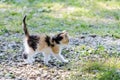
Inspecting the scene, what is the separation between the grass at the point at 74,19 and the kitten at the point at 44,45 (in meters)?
0.42

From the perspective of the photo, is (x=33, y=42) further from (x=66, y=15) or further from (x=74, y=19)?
(x=66, y=15)

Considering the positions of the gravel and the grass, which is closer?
the gravel

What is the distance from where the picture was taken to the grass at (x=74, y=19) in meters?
6.99

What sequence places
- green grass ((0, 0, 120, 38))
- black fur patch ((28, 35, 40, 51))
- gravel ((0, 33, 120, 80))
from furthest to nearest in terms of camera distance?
green grass ((0, 0, 120, 38)), black fur patch ((28, 35, 40, 51)), gravel ((0, 33, 120, 80))

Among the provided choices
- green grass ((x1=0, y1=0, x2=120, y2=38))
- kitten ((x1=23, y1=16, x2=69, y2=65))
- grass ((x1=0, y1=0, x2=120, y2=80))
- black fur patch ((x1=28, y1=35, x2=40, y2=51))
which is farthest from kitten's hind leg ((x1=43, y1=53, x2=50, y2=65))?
green grass ((x1=0, y1=0, x2=120, y2=38))

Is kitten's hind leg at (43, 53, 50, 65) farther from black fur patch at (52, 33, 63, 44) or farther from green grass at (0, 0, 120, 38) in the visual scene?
green grass at (0, 0, 120, 38)

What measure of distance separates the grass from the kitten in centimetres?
42

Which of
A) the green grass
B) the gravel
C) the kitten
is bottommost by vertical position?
the green grass

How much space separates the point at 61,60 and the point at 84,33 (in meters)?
2.80

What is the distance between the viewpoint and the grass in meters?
6.99

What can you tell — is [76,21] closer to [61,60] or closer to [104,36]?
[104,36]

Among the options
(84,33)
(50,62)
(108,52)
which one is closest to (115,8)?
(84,33)

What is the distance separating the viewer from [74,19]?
1152cm

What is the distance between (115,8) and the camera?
1296 cm
